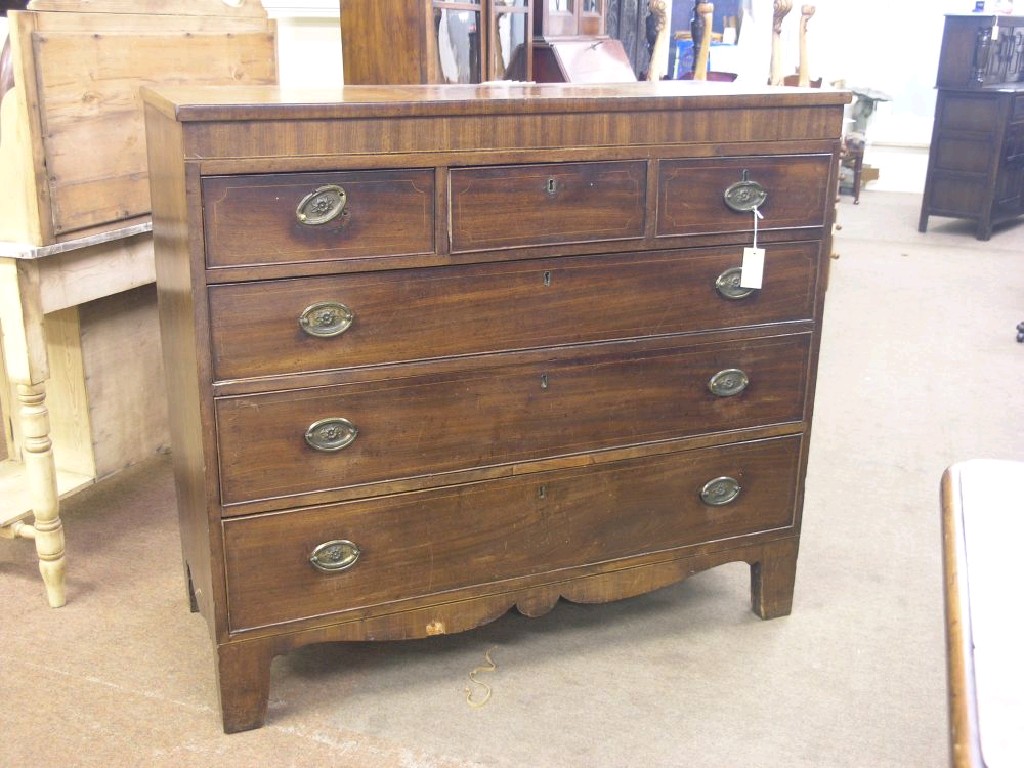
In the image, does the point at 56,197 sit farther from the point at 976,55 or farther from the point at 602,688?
the point at 976,55

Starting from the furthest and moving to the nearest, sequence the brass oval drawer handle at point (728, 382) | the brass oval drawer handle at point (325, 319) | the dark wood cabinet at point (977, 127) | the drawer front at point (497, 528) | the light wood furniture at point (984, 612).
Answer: the dark wood cabinet at point (977, 127) < the brass oval drawer handle at point (728, 382) < the drawer front at point (497, 528) < the brass oval drawer handle at point (325, 319) < the light wood furniture at point (984, 612)

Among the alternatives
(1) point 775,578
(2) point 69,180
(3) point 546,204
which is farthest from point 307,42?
(1) point 775,578

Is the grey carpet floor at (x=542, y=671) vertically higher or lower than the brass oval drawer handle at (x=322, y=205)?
lower

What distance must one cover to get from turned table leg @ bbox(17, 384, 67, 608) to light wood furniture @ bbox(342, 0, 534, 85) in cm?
158

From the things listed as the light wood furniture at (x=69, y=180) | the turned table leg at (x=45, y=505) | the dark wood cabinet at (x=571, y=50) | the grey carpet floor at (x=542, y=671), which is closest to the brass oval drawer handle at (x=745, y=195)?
the grey carpet floor at (x=542, y=671)

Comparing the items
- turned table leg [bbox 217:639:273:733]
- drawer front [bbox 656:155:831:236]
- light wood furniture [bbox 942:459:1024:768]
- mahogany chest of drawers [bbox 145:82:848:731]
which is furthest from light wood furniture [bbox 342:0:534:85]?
light wood furniture [bbox 942:459:1024:768]

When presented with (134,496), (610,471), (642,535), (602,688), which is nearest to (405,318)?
(610,471)

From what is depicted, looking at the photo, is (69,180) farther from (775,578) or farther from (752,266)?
(775,578)

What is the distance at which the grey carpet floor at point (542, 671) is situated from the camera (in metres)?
2.04

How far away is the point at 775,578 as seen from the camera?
250cm

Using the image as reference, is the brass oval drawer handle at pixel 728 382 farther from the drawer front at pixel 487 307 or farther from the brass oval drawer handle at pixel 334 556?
the brass oval drawer handle at pixel 334 556

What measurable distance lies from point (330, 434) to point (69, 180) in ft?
3.22

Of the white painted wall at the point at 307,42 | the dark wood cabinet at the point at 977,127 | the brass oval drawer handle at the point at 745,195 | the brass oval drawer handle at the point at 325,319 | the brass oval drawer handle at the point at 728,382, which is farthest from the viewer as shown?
the dark wood cabinet at the point at 977,127

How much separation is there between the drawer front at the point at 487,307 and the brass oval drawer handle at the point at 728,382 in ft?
0.33
